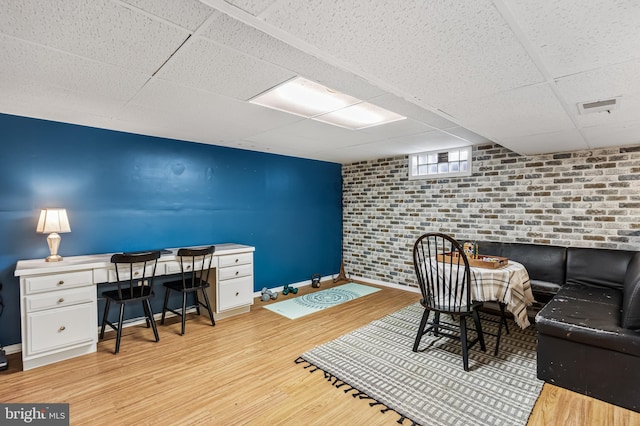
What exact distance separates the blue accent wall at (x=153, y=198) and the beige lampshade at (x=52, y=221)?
0.92 ft

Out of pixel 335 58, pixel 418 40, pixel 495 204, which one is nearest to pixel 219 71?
pixel 335 58

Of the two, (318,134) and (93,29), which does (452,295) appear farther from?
(93,29)

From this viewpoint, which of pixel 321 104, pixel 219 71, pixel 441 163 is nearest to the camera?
pixel 219 71

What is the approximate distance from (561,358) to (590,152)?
2.50m

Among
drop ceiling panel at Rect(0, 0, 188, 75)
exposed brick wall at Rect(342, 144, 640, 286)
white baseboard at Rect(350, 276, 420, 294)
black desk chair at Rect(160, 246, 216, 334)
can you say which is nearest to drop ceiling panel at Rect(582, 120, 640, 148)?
exposed brick wall at Rect(342, 144, 640, 286)

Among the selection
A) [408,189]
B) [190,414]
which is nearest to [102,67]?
[190,414]

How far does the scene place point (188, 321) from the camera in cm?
370

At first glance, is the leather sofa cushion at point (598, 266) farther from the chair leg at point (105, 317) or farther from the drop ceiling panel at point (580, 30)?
the chair leg at point (105, 317)

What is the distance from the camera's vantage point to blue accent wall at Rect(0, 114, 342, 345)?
288 cm

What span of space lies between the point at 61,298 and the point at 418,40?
338 cm

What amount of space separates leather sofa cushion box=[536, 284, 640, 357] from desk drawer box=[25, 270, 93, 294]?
3959mm

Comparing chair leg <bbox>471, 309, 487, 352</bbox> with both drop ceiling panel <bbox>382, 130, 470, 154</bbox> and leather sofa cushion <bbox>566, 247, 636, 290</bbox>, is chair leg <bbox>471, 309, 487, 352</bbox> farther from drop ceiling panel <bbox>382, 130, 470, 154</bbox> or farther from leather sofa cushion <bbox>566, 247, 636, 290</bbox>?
drop ceiling panel <bbox>382, 130, 470, 154</bbox>

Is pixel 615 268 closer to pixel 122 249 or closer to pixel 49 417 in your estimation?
pixel 49 417

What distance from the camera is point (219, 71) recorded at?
1907 mm
